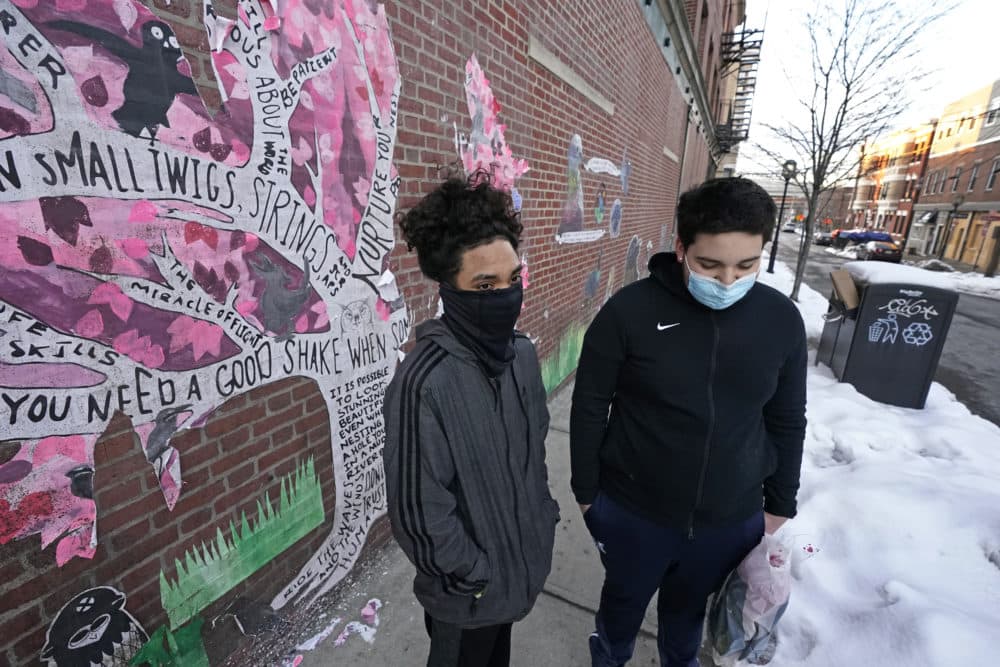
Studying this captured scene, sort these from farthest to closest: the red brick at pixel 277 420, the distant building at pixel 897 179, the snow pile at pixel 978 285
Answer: the distant building at pixel 897 179 → the snow pile at pixel 978 285 → the red brick at pixel 277 420

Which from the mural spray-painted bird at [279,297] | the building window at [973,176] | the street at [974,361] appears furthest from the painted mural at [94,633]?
the building window at [973,176]

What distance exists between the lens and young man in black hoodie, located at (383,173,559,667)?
47.3 inches

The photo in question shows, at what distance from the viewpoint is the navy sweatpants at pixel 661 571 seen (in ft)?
5.56

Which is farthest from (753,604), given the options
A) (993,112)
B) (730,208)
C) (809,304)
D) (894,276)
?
(993,112)

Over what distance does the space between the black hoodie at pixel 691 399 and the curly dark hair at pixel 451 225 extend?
61 centimetres

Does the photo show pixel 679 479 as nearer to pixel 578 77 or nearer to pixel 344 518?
pixel 344 518

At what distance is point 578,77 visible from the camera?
4.50m

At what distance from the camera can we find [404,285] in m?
2.59

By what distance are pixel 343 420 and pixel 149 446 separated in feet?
2.97

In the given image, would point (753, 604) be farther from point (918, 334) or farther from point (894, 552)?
point (918, 334)

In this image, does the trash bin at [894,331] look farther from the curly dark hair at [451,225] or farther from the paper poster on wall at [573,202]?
the curly dark hair at [451,225]

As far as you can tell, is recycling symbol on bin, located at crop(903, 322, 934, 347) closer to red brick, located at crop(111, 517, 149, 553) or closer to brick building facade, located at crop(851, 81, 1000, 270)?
red brick, located at crop(111, 517, 149, 553)

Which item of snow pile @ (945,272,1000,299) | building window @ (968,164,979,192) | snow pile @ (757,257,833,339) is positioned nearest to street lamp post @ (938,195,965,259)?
building window @ (968,164,979,192)

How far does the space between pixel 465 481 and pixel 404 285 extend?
155 cm
